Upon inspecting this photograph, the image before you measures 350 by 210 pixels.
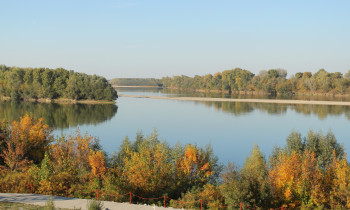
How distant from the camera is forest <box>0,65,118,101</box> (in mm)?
118938

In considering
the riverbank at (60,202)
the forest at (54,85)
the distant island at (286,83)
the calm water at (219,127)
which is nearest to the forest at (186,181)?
Result: the riverbank at (60,202)

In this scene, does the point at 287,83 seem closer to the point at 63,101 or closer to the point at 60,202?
the point at 63,101

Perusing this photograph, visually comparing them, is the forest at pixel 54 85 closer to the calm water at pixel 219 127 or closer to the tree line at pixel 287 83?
the calm water at pixel 219 127

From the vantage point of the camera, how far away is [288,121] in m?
72.9

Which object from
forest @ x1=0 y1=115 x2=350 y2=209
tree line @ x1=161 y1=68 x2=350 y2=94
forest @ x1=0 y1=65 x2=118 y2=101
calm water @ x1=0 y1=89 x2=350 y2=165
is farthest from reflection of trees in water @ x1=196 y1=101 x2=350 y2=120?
forest @ x1=0 y1=115 x2=350 y2=209

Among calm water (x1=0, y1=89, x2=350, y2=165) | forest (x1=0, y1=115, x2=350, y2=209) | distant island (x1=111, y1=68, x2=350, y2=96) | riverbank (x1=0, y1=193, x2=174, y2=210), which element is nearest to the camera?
riverbank (x1=0, y1=193, x2=174, y2=210)

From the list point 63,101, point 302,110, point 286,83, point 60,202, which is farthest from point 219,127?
point 286,83

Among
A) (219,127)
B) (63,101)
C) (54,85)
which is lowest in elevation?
(219,127)

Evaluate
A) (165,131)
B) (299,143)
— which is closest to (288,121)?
(165,131)

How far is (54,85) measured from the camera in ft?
408

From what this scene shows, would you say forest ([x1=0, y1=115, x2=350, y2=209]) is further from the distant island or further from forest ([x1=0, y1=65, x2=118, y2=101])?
the distant island

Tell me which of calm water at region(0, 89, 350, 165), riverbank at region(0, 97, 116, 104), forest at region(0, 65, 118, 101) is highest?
forest at region(0, 65, 118, 101)

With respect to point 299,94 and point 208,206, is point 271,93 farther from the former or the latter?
point 208,206

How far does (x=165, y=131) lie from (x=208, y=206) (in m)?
40.4
